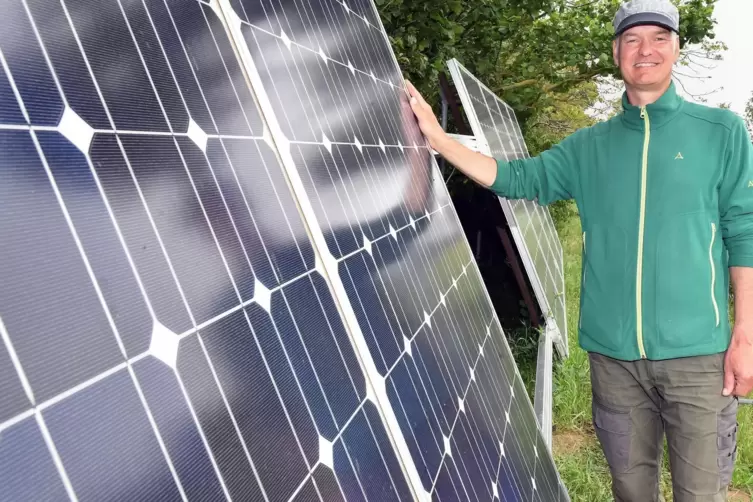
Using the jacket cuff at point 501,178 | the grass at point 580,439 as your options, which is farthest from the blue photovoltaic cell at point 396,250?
the grass at point 580,439

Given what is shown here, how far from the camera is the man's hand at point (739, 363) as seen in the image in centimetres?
286

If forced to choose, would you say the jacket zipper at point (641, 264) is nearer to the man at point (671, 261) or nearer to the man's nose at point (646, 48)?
the man at point (671, 261)

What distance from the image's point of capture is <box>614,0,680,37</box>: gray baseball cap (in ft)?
9.70

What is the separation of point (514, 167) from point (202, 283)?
8.73 feet

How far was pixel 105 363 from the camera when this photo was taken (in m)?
0.87

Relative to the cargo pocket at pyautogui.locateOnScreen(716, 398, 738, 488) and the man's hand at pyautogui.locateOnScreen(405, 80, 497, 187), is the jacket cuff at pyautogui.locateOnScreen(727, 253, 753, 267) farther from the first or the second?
the man's hand at pyautogui.locateOnScreen(405, 80, 497, 187)

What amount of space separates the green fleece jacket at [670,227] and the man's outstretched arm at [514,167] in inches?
10.3

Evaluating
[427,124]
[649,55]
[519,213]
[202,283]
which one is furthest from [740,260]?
[202,283]

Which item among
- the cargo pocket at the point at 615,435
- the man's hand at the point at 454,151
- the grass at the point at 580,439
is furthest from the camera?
the grass at the point at 580,439

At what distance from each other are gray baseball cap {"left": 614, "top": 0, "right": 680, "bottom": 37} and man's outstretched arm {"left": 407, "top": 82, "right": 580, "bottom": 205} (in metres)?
0.65

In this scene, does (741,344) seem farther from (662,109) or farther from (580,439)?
(580,439)

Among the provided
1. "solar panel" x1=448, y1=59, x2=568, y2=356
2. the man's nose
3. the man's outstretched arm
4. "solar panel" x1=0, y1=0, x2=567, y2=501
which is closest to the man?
the man's nose

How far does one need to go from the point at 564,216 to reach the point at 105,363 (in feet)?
43.0

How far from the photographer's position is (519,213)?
527cm
